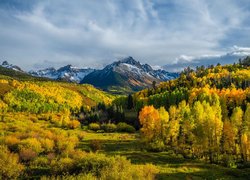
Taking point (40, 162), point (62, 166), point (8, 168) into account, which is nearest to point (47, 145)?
point (40, 162)

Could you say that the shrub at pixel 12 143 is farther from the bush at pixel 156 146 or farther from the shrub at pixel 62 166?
the bush at pixel 156 146

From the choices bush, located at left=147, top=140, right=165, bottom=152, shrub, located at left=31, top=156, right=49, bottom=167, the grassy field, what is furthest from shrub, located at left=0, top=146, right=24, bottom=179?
bush, located at left=147, top=140, right=165, bottom=152

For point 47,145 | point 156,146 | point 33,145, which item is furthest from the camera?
point 156,146

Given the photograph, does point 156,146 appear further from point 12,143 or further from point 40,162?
point 12,143

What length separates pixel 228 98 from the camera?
173 m

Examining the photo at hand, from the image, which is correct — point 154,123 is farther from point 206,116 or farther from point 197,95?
point 197,95

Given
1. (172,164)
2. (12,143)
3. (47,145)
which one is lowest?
(172,164)

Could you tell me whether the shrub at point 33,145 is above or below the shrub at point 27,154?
above

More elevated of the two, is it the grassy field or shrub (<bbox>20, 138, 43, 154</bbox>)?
shrub (<bbox>20, 138, 43, 154</bbox>)

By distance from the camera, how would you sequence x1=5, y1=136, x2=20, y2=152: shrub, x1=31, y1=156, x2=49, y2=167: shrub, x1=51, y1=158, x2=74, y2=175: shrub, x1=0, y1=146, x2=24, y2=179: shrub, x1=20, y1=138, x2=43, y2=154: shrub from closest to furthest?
x1=0, y1=146, x2=24, y2=179: shrub
x1=51, y1=158, x2=74, y2=175: shrub
x1=31, y1=156, x2=49, y2=167: shrub
x1=20, y1=138, x2=43, y2=154: shrub
x1=5, y1=136, x2=20, y2=152: shrub

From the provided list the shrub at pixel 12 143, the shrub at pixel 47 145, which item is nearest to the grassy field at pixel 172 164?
the shrub at pixel 47 145

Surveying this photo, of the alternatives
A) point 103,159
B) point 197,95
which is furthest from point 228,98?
point 103,159

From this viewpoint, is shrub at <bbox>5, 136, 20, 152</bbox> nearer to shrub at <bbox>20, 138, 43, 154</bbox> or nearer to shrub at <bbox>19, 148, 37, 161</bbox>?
shrub at <bbox>20, 138, 43, 154</bbox>

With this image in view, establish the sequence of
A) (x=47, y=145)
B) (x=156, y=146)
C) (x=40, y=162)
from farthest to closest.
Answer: (x=156, y=146)
(x=47, y=145)
(x=40, y=162)
